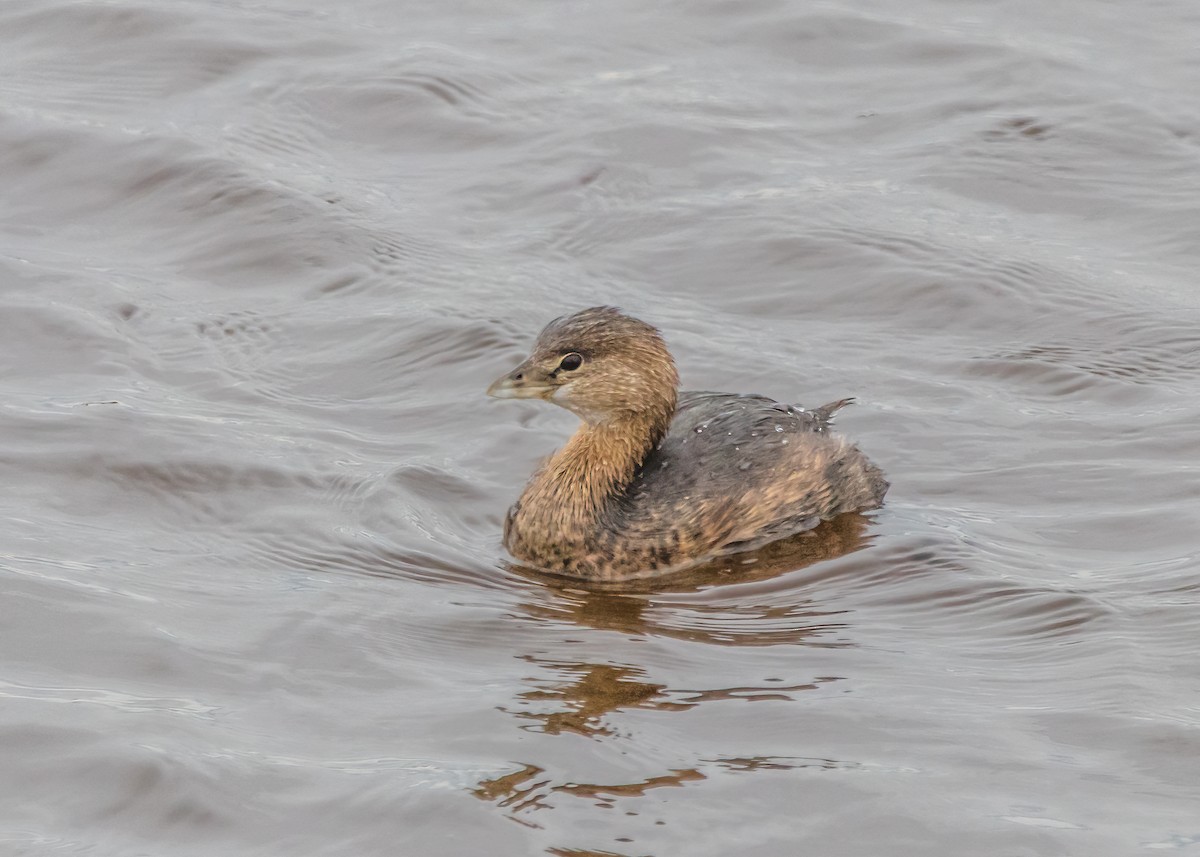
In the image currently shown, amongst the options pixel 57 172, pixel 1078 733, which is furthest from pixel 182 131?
pixel 1078 733

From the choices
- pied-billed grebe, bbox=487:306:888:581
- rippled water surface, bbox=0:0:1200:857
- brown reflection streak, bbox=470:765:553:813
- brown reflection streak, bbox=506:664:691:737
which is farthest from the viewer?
pied-billed grebe, bbox=487:306:888:581

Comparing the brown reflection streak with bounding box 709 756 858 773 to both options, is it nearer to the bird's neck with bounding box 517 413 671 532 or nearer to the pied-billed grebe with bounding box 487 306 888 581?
the pied-billed grebe with bounding box 487 306 888 581

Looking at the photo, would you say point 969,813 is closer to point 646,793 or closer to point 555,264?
point 646,793

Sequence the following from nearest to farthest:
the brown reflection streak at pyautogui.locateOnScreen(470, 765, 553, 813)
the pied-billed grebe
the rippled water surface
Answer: the brown reflection streak at pyautogui.locateOnScreen(470, 765, 553, 813), the rippled water surface, the pied-billed grebe

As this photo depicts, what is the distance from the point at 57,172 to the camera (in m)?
11.0

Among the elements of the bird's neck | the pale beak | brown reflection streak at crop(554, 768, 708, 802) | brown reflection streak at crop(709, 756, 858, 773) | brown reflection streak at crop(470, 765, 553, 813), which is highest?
the pale beak

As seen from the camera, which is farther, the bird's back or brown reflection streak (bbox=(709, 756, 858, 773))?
the bird's back

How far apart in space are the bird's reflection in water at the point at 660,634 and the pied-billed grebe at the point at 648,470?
0.36ft

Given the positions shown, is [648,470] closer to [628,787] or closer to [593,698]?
[593,698]

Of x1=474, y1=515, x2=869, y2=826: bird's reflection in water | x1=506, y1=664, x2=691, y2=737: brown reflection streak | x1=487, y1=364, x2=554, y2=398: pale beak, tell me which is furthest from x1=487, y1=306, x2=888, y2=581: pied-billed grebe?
x1=506, y1=664, x2=691, y2=737: brown reflection streak

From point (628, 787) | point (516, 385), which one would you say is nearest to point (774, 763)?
point (628, 787)

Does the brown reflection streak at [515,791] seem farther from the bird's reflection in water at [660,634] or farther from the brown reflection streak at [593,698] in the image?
the brown reflection streak at [593,698]

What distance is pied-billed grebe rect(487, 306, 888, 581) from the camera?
754 centimetres

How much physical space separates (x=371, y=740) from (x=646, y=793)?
88 cm
